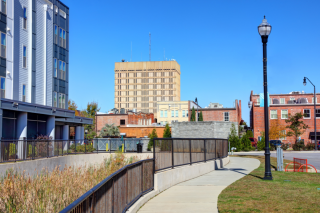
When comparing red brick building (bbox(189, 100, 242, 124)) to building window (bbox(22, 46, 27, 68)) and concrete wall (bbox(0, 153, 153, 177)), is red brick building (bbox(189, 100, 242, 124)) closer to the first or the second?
concrete wall (bbox(0, 153, 153, 177))

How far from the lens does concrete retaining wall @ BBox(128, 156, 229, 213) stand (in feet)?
36.4

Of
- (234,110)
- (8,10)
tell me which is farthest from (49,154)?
(234,110)

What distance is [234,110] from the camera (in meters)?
84.9

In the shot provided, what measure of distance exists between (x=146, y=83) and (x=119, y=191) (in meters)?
173

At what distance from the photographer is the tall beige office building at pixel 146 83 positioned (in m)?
178

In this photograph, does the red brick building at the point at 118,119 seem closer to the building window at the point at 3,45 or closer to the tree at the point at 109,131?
the tree at the point at 109,131

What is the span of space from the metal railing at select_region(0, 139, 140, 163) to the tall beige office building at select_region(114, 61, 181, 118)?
134779 millimetres

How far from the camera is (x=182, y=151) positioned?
1697 cm

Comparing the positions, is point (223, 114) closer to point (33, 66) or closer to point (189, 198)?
point (33, 66)

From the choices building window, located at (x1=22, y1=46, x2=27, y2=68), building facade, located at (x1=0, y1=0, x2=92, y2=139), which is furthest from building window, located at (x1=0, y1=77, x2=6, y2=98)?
building window, located at (x1=22, y1=46, x2=27, y2=68)

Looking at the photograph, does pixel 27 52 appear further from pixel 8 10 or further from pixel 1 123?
pixel 1 123

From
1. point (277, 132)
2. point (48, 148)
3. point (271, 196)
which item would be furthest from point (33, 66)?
point (277, 132)

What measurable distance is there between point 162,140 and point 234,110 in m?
72.7

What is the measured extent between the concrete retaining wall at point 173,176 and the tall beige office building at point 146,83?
157 metres
